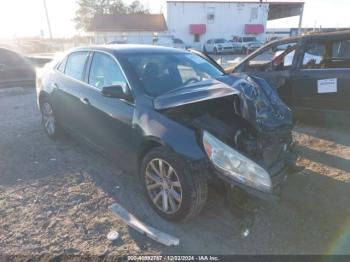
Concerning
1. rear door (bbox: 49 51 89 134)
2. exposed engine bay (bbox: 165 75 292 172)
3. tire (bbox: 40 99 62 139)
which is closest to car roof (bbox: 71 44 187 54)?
rear door (bbox: 49 51 89 134)

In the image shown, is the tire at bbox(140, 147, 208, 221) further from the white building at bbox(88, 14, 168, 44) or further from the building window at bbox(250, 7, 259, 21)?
the building window at bbox(250, 7, 259, 21)

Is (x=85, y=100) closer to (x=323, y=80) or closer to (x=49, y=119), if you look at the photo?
(x=49, y=119)

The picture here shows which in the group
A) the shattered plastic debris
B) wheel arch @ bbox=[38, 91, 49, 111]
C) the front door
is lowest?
the shattered plastic debris

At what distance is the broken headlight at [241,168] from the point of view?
258 centimetres

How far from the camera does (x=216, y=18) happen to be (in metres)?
43.2

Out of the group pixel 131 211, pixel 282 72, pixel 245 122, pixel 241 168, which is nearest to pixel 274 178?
pixel 241 168

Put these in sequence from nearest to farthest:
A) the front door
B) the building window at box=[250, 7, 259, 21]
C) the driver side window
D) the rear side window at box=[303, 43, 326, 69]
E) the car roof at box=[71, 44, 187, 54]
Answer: the driver side window, the car roof at box=[71, 44, 187, 54], the rear side window at box=[303, 43, 326, 69], the front door, the building window at box=[250, 7, 259, 21]

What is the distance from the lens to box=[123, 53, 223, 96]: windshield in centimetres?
348

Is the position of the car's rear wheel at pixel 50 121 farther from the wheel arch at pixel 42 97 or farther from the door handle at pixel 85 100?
the door handle at pixel 85 100

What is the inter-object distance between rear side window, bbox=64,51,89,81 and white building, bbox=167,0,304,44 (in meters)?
39.4

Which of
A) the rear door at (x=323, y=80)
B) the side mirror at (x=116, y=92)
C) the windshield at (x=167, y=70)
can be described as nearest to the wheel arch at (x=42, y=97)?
the windshield at (x=167, y=70)

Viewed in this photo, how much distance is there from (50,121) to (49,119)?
54 millimetres

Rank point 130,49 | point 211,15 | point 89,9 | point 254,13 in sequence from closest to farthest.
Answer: point 130,49 < point 211,15 < point 254,13 < point 89,9

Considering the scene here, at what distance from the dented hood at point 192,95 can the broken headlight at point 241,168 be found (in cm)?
50
